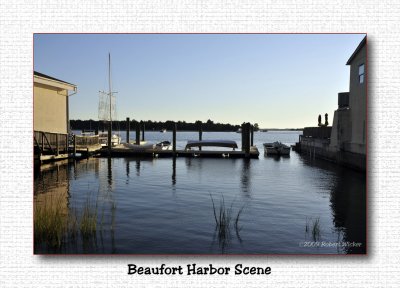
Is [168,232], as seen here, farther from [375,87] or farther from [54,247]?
[375,87]

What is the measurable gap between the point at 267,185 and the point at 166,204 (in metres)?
8.86

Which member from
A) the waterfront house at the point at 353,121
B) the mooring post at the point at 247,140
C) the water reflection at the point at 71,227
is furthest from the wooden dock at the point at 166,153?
the water reflection at the point at 71,227

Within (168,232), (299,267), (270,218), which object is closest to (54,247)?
(168,232)

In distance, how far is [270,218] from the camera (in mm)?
13812

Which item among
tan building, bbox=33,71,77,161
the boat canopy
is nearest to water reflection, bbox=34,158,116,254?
tan building, bbox=33,71,77,161

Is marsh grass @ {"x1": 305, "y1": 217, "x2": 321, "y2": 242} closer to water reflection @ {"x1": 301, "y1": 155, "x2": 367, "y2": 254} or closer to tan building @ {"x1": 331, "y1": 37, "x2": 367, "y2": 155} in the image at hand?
water reflection @ {"x1": 301, "y1": 155, "x2": 367, "y2": 254}

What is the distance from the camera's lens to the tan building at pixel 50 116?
95.9ft

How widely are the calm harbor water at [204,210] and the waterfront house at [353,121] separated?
1.94m

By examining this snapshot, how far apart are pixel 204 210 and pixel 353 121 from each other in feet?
60.1

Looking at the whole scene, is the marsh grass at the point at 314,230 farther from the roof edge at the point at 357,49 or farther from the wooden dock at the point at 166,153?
the wooden dock at the point at 166,153

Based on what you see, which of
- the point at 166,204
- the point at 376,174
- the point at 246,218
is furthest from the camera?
the point at 166,204

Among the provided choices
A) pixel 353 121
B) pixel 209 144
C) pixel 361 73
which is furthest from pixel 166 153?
pixel 361 73

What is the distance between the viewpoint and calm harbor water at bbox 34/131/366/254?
406 inches

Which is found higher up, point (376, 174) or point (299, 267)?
point (376, 174)
